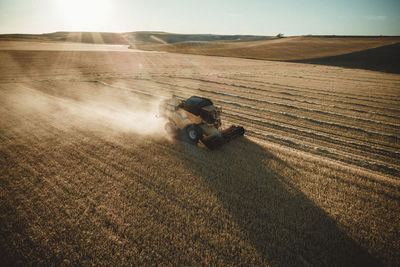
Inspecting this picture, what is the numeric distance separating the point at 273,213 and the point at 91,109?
1127 centimetres

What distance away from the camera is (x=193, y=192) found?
5328 mm

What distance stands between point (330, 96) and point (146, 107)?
15.2 metres

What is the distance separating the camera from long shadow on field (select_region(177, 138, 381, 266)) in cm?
393

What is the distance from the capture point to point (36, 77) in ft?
63.6

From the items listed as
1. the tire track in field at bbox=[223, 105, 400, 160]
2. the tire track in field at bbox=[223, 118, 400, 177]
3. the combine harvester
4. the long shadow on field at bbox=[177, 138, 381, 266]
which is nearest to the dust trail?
the combine harvester

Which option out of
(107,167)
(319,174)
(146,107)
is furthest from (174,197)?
(146,107)

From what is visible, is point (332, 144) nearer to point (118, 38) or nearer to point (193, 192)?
point (193, 192)

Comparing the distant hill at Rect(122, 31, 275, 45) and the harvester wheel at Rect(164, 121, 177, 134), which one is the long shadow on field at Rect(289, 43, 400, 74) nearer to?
the harvester wheel at Rect(164, 121, 177, 134)

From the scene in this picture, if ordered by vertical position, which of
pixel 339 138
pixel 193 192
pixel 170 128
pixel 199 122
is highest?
pixel 199 122

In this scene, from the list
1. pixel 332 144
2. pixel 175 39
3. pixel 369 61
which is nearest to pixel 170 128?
pixel 332 144

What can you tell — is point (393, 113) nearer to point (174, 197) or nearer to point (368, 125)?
point (368, 125)

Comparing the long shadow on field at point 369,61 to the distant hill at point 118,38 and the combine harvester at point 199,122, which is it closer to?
the combine harvester at point 199,122

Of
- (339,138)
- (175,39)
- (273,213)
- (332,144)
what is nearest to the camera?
(273,213)

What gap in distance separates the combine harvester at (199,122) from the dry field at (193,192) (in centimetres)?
48
